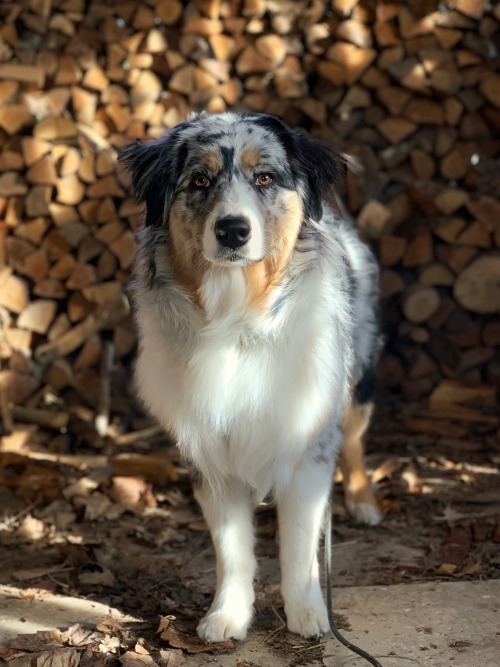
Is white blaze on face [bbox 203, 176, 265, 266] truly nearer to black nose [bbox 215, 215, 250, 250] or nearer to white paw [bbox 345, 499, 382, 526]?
black nose [bbox 215, 215, 250, 250]

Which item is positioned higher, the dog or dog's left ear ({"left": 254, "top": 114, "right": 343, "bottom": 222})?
dog's left ear ({"left": 254, "top": 114, "right": 343, "bottom": 222})

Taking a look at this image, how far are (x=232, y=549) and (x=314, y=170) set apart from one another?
4.06ft

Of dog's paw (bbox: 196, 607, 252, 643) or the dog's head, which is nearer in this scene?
the dog's head

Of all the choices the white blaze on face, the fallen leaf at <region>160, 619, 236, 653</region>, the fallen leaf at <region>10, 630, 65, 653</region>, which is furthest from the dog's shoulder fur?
the fallen leaf at <region>10, 630, 65, 653</region>

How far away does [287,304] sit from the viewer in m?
2.54

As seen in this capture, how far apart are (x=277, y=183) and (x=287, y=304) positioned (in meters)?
0.38

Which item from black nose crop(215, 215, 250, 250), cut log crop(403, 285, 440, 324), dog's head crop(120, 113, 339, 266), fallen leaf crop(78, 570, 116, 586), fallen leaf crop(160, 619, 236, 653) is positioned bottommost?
fallen leaf crop(78, 570, 116, 586)

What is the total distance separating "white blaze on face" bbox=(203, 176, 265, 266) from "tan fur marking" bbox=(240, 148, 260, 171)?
97mm

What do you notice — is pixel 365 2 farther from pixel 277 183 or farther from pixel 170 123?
pixel 277 183

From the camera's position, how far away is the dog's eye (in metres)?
2.52

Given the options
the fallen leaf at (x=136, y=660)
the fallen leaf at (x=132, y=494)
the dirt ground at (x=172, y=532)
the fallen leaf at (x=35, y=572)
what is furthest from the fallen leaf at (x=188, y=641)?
the fallen leaf at (x=132, y=494)

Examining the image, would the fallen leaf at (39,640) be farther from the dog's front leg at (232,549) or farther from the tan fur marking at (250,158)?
the tan fur marking at (250,158)

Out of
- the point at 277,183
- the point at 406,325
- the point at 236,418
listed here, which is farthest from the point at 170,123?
the point at 236,418

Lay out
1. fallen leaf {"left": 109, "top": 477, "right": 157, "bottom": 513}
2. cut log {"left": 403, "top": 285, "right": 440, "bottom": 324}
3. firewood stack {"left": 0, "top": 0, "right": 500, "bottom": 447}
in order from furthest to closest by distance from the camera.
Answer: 1. cut log {"left": 403, "top": 285, "right": 440, "bottom": 324}
2. firewood stack {"left": 0, "top": 0, "right": 500, "bottom": 447}
3. fallen leaf {"left": 109, "top": 477, "right": 157, "bottom": 513}
